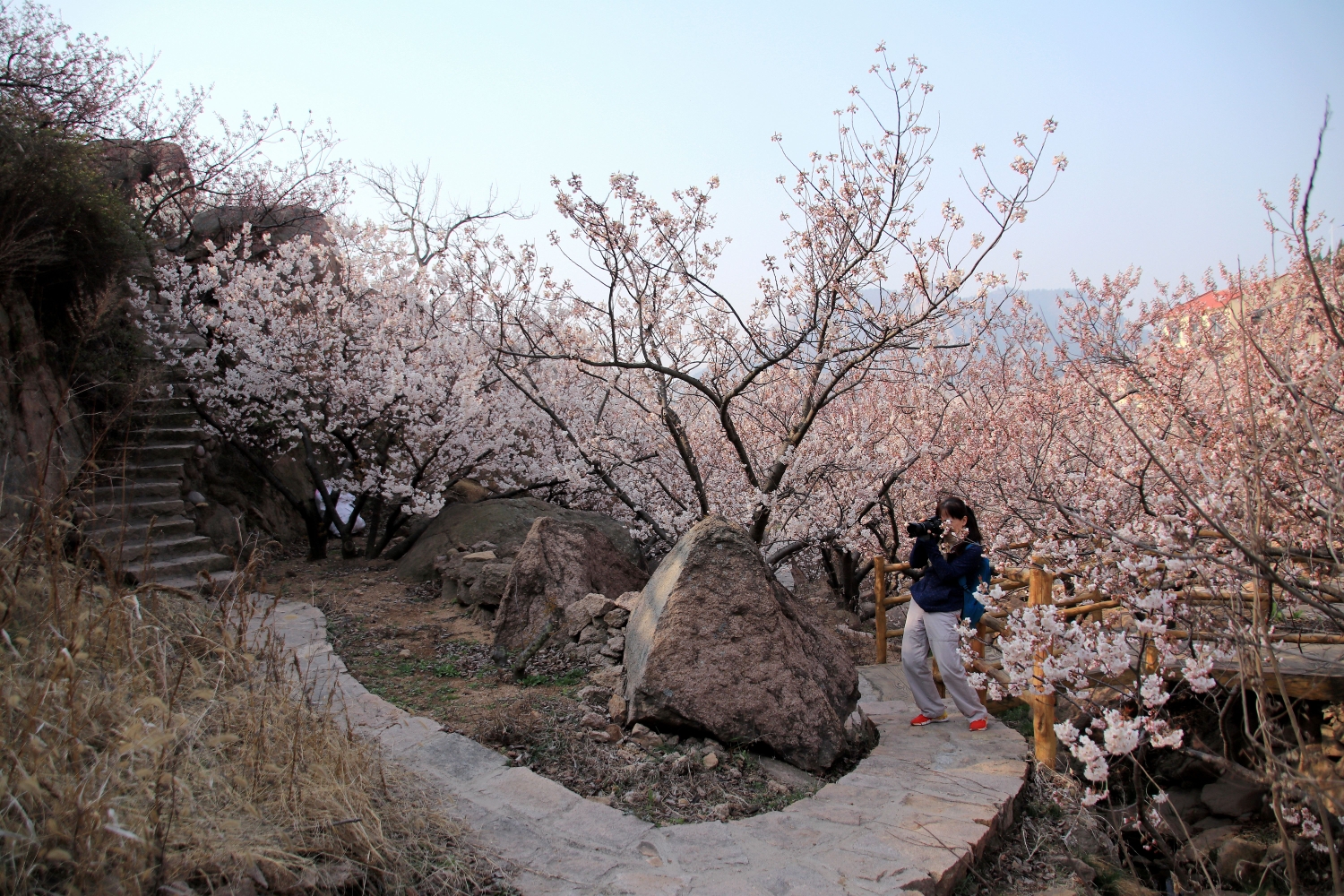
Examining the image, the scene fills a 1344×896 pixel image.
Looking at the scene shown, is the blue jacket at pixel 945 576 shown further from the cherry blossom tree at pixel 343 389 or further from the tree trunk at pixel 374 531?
the tree trunk at pixel 374 531

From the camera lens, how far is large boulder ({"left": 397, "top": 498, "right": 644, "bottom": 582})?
28.6 ft

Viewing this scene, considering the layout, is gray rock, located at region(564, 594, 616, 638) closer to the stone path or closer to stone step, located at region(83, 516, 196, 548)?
the stone path

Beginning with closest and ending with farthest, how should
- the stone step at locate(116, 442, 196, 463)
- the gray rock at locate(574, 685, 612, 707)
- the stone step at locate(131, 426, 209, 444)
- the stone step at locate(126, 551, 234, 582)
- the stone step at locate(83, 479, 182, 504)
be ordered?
the gray rock at locate(574, 685, 612, 707), the stone step at locate(126, 551, 234, 582), the stone step at locate(83, 479, 182, 504), the stone step at locate(116, 442, 196, 463), the stone step at locate(131, 426, 209, 444)

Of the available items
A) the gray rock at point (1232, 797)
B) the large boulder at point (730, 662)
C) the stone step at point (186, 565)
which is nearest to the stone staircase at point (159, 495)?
the stone step at point (186, 565)

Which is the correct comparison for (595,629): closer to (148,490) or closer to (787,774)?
(787,774)

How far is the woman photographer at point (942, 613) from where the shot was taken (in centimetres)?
505

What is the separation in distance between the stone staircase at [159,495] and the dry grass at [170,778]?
129 inches

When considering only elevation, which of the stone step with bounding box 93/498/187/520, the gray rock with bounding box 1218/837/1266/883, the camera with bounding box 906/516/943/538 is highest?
the camera with bounding box 906/516/943/538

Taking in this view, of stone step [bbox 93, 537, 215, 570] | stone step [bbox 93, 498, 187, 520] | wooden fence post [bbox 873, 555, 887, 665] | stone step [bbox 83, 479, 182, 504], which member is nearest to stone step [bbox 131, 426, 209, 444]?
stone step [bbox 83, 479, 182, 504]

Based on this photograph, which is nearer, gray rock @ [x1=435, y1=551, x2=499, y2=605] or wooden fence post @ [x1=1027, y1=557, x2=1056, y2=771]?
wooden fence post @ [x1=1027, y1=557, x2=1056, y2=771]

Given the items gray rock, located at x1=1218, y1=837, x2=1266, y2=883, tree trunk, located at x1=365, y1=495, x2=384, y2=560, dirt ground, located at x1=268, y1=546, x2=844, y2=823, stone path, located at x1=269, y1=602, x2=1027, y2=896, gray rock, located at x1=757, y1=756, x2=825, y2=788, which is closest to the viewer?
stone path, located at x1=269, y1=602, x2=1027, y2=896

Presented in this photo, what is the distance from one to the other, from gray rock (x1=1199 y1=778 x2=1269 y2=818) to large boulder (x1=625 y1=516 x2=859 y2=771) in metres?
3.31

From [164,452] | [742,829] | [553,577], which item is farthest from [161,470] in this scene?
[742,829]

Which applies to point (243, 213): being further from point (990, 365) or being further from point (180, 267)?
point (990, 365)
